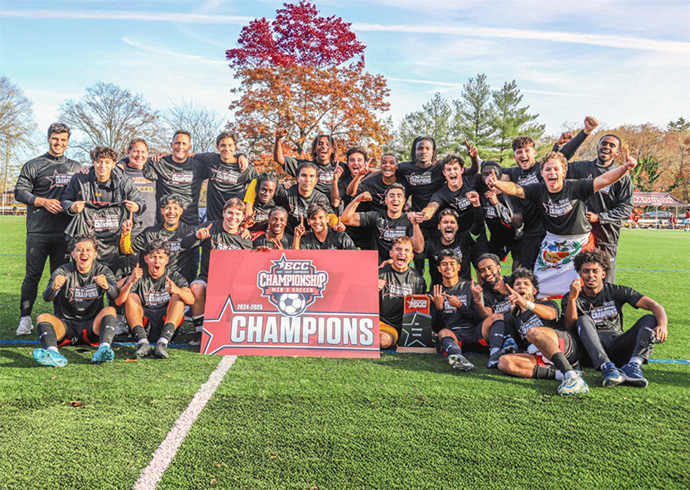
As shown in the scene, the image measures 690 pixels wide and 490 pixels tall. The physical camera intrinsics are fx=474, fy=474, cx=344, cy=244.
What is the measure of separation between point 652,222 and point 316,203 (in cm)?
5646

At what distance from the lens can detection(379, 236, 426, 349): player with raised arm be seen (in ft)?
17.6

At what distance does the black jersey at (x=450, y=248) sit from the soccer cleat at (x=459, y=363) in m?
1.43

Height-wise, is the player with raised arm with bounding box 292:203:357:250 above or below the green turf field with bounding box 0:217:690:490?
above

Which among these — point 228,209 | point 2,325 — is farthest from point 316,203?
point 2,325

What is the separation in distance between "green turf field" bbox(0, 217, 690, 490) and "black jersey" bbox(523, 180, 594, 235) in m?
1.64

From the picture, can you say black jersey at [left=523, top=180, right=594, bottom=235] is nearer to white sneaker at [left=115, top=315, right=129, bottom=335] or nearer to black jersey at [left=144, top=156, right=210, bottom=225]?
black jersey at [left=144, top=156, right=210, bottom=225]

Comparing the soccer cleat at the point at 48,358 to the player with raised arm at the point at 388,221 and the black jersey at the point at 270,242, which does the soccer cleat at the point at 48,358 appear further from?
the player with raised arm at the point at 388,221

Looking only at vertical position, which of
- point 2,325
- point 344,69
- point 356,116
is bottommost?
point 2,325

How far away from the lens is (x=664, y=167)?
2363 inches

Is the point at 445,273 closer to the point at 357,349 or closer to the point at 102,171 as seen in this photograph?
the point at 357,349

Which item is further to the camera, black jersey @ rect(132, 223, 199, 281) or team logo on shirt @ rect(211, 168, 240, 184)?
team logo on shirt @ rect(211, 168, 240, 184)

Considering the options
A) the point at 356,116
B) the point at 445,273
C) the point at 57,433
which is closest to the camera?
the point at 57,433

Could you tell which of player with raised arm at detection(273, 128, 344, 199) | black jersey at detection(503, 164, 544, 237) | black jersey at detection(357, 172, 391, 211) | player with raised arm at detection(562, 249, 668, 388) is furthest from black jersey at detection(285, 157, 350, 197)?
player with raised arm at detection(562, 249, 668, 388)

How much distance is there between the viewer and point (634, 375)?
4129 mm
